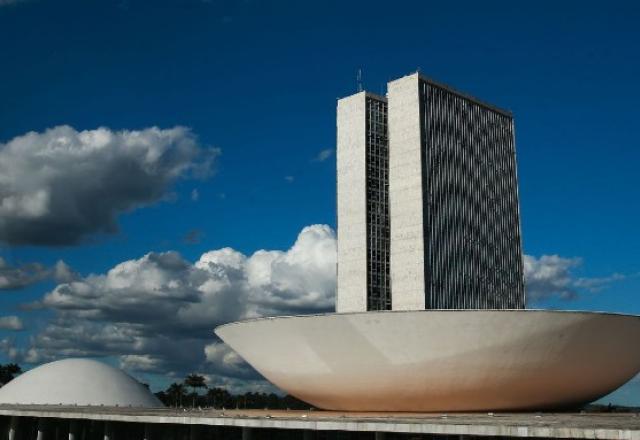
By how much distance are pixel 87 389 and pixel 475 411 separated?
44.5 meters

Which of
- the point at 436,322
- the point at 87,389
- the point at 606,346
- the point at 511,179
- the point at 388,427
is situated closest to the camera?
the point at 388,427

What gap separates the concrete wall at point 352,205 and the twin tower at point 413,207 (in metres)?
0.13

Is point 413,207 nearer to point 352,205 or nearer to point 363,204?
point 363,204

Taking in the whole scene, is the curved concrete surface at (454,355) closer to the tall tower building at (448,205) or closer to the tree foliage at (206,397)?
the tall tower building at (448,205)

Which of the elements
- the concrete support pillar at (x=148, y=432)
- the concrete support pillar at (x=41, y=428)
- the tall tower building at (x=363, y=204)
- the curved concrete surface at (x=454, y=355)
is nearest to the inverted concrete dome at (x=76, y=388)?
the concrete support pillar at (x=41, y=428)

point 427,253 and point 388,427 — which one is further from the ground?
point 427,253

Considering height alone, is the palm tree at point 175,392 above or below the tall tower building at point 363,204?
below

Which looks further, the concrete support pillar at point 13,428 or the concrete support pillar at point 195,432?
the concrete support pillar at point 13,428

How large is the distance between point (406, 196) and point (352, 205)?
6934 mm

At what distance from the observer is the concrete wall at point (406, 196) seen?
90.1 metres

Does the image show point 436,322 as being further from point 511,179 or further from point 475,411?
point 511,179

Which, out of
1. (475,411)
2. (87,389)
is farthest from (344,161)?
(475,411)

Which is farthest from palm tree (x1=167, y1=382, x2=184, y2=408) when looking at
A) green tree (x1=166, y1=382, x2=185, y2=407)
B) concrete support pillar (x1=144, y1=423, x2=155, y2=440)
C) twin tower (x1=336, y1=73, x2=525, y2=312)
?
concrete support pillar (x1=144, y1=423, x2=155, y2=440)

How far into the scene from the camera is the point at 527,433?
83.0 feet
